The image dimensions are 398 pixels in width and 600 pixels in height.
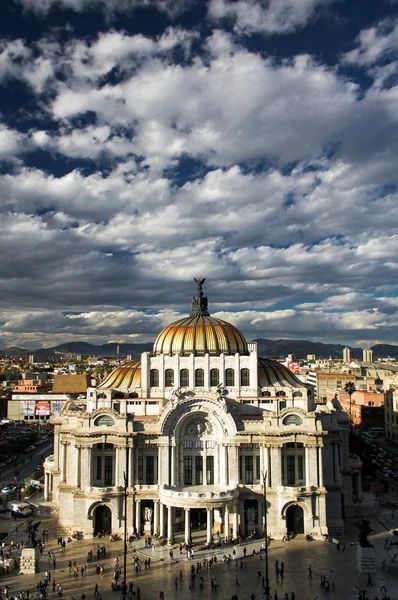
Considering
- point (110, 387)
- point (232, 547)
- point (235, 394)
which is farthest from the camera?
point (110, 387)

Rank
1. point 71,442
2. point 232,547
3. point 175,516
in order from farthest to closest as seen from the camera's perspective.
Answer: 1. point 71,442
2. point 175,516
3. point 232,547

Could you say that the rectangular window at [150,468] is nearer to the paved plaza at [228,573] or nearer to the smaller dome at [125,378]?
the paved plaza at [228,573]

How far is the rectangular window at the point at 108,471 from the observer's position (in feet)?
218

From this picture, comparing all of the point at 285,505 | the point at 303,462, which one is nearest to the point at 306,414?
the point at 303,462

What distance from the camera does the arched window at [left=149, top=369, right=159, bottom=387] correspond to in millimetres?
77188

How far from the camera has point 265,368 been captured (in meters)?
79.2

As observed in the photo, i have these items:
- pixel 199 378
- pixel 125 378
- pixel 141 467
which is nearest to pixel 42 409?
pixel 125 378

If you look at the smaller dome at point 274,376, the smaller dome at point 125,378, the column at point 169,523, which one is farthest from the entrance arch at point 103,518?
the smaller dome at point 274,376

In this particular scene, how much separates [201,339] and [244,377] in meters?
8.28

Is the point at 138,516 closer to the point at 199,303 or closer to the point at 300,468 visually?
the point at 300,468

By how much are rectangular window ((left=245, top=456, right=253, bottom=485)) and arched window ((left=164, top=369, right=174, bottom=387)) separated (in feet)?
53.4

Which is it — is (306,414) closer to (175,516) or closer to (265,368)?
(265,368)

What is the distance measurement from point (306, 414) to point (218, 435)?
11.1 metres

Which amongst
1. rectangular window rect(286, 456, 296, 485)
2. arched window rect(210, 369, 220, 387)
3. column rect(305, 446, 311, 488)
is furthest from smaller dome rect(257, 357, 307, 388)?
column rect(305, 446, 311, 488)
